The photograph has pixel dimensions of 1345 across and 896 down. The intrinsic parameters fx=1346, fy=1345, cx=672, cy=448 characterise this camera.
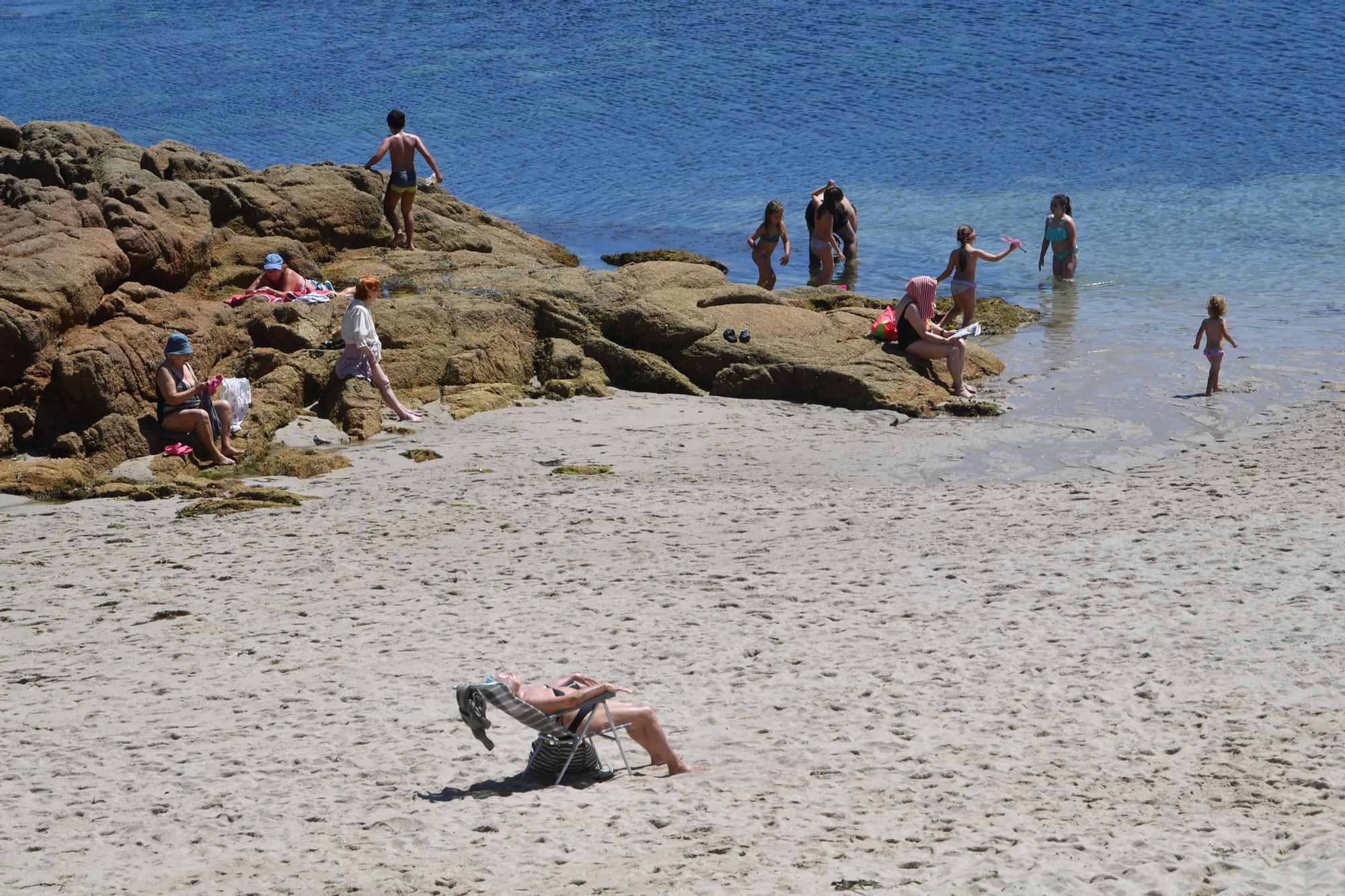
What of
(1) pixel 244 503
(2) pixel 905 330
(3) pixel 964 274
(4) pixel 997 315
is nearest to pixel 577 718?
(1) pixel 244 503

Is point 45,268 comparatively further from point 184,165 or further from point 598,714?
point 598,714

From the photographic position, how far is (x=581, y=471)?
11.4 metres

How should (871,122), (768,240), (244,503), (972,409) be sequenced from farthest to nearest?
(871,122)
(768,240)
(972,409)
(244,503)

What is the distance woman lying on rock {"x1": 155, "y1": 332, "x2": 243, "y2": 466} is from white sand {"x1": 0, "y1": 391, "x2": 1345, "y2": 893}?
103 centimetres

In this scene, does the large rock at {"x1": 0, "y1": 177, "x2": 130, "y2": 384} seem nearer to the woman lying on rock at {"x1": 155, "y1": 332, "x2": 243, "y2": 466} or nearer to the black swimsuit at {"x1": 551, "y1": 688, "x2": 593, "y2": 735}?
the woman lying on rock at {"x1": 155, "y1": 332, "x2": 243, "y2": 466}

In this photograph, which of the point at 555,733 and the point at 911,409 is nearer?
the point at 555,733

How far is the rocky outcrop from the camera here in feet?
37.3

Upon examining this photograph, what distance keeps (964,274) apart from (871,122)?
16831mm

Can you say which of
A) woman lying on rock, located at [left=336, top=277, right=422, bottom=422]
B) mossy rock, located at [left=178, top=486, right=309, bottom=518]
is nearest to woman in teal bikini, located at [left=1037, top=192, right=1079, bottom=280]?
woman lying on rock, located at [left=336, top=277, right=422, bottom=422]

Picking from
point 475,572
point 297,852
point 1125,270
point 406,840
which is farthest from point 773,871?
point 1125,270

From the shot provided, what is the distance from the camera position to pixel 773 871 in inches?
217

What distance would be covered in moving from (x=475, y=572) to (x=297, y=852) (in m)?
3.57

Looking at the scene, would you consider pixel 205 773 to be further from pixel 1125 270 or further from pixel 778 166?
pixel 778 166

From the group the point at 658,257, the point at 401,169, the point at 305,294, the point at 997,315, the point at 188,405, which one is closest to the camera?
the point at 188,405
